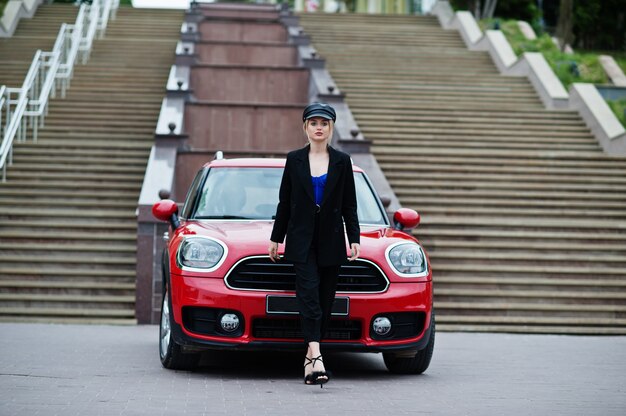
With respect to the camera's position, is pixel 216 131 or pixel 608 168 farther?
pixel 216 131

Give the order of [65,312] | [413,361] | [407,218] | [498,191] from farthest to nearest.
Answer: [498,191] < [65,312] < [407,218] < [413,361]

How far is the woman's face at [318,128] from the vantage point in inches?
314

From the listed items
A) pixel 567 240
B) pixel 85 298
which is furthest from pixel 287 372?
pixel 567 240

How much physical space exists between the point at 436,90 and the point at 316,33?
8.54m

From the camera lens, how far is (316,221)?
8.00m

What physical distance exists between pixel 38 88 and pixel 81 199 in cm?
787

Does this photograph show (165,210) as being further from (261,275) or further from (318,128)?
(318,128)

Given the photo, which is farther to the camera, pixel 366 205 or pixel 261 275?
pixel 366 205

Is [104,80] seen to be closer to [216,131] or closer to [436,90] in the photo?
[216,131]

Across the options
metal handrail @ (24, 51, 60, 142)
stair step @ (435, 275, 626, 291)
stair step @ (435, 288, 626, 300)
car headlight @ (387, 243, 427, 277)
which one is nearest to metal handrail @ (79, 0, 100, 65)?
metal handrail @ (24, 51, 60, 142)

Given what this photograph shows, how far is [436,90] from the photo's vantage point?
2561 cm

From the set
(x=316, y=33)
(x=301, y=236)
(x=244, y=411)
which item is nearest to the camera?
(x=244, y=411)

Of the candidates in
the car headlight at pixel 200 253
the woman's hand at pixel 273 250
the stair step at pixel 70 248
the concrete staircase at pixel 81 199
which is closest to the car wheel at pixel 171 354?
the car headlight at pixel 200 253

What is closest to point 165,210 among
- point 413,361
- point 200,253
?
point 200,253
